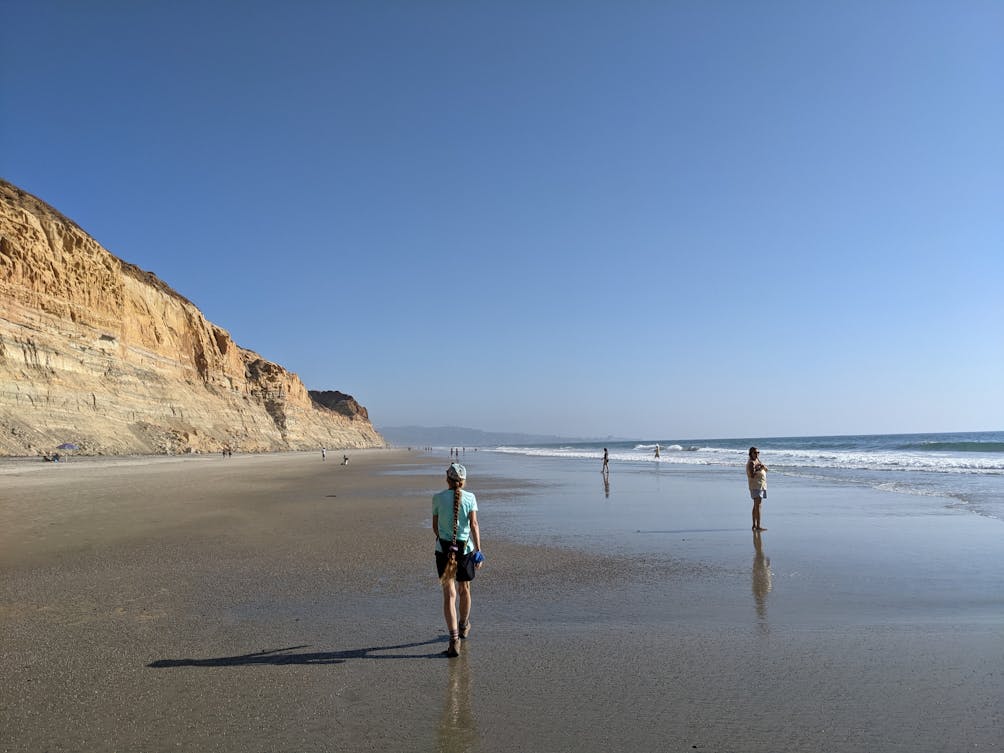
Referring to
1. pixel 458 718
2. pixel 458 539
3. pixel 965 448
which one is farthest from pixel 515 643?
pixel 965 448

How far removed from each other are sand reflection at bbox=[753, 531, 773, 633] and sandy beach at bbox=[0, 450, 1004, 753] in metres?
0.04

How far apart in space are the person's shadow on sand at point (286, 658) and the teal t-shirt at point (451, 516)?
0.94m

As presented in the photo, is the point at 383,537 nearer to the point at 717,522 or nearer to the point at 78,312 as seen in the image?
the point at 717,522

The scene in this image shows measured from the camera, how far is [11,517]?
12758 mm

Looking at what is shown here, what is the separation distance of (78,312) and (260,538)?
38655 mm

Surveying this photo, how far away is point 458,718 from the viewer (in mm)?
3861

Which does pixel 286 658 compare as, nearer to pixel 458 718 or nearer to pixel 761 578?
pixel 458 718

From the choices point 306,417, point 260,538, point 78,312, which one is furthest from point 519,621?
point 306,417

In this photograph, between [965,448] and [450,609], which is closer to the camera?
[450,609]

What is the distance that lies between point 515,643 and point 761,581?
Result: 3772 mm

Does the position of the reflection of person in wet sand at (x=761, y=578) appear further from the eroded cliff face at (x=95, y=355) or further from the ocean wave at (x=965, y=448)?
the ocean wave at (x=965, y=448)

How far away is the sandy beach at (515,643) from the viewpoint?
370 centimetres

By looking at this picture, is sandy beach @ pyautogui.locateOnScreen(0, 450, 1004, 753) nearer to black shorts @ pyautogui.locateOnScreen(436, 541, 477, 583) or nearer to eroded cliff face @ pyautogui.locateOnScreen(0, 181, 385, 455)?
black shorts @ pyautogui.locateOnScreen(436, 541, 477, 583)

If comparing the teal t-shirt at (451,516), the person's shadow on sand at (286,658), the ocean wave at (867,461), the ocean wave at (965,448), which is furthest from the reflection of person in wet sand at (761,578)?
the ocean wave at (965,448)
